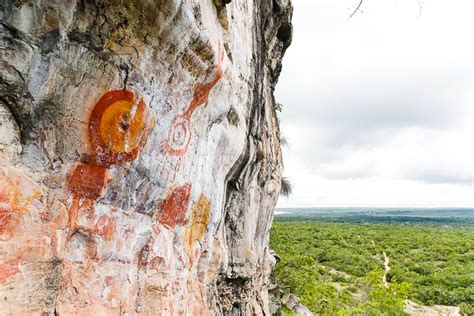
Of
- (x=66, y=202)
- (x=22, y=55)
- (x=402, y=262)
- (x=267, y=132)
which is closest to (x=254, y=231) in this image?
(x=267, y=132)

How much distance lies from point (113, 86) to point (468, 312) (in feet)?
88.4

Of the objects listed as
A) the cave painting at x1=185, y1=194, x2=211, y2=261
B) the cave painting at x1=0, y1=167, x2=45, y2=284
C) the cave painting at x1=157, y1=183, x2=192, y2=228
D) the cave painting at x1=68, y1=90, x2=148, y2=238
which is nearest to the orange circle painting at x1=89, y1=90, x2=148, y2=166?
the cave painting at x1=68, y1=90, x2=148, y2=238

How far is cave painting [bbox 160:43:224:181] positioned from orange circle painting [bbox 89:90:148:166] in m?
0.46

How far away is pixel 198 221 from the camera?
5.20 m

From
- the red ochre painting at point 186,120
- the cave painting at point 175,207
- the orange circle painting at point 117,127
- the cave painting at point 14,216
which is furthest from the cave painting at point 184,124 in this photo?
the cave painting at point 14,216

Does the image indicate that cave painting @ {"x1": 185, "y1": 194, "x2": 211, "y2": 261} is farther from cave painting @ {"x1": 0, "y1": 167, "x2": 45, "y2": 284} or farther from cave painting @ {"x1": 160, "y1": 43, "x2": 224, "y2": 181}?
cave painting @ {"x1": 0, "y1": 167, "x2": 45, "y2": 284}

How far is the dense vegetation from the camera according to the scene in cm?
1697

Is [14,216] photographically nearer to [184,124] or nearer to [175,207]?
[175,207]

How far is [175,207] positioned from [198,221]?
690mm

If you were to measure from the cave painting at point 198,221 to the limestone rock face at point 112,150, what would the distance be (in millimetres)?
27

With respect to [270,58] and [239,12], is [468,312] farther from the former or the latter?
[239,12]

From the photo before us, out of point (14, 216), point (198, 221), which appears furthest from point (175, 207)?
point (14, 216)

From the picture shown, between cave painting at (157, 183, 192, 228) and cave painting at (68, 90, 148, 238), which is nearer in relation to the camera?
cave painting at (68, 90, 148, 238)

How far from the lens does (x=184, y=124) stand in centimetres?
446
